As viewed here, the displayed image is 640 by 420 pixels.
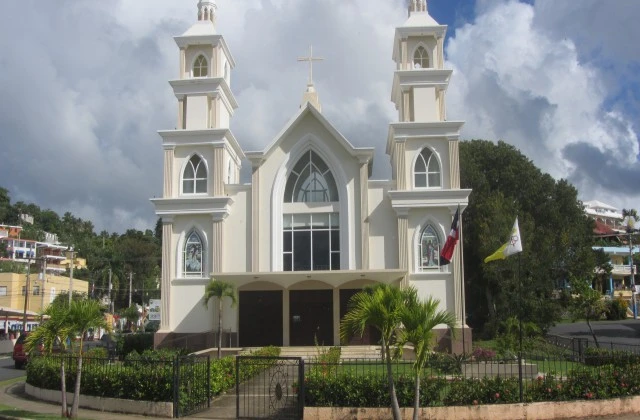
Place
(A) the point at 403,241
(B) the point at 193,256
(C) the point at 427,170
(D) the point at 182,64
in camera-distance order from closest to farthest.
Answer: (A) the point at 403,241 < (B) the point at 193,256 < (C) the point at 427,170 < (D) the point at 182,64

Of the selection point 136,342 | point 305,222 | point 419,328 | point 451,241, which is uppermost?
point 305,222

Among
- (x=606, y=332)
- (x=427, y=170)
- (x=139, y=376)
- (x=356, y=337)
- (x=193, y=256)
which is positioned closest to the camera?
(x=139, y=376)

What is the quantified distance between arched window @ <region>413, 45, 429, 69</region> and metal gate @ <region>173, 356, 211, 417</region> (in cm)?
2043

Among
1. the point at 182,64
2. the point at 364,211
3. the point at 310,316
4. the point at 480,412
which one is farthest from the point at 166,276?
the point at 480,412

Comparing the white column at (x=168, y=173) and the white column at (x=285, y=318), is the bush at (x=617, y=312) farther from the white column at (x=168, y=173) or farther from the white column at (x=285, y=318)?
the white column at (x=168, y=173)

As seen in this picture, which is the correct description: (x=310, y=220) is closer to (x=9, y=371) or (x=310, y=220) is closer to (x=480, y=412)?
(x=9, y=371)

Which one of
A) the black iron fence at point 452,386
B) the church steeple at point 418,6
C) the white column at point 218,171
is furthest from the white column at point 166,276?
the church steeple at point 418,6

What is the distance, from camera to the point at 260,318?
3016 cm

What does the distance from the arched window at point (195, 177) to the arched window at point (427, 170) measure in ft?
31.1

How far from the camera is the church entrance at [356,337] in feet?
96.4

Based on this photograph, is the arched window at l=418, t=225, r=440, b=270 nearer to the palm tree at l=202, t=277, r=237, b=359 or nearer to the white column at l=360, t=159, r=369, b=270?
the white column at l=360, t=159, r=369, b=270

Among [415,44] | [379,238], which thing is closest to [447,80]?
[415,44]

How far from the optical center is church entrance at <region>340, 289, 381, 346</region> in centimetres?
2938

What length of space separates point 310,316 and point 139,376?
1434 cm
